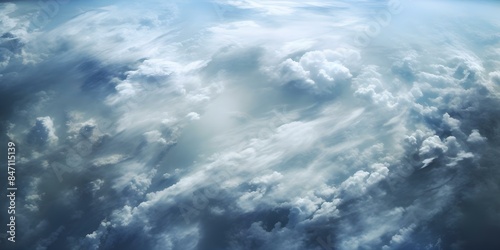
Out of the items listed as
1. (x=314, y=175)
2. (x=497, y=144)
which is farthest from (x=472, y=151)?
(x=314, y=175)

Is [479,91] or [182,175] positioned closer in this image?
[182,175]

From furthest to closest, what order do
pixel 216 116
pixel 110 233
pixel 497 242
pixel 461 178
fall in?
pixel 216 116 < pixel 461 178 < pixel 110 233 < pixel 497 242

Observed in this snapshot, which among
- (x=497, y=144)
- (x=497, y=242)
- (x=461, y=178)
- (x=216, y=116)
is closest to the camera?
(x=497, y=242)

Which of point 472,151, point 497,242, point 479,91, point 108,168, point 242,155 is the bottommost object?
point 108,168

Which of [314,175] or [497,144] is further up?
[497,144]

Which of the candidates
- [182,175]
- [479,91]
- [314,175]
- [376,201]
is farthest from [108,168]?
[479,91]

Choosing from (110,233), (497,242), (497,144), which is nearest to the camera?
(497,242)

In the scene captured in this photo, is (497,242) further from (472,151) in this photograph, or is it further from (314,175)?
(314,175)

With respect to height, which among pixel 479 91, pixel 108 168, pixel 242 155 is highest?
pixel 479 91

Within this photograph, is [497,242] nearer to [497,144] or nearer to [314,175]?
[497,144]
